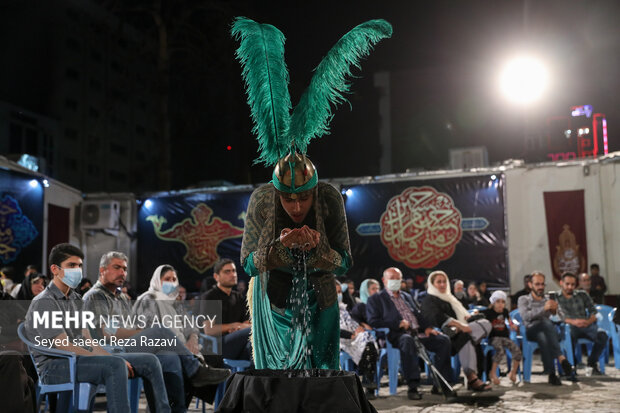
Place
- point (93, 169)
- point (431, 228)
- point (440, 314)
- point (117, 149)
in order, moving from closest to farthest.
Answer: point (440, 314) < point (431, 228) < point (93, 169) < point (117, 149)

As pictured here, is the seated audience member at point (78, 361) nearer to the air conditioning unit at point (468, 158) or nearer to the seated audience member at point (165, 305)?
the seated audience member at point (165, 305)

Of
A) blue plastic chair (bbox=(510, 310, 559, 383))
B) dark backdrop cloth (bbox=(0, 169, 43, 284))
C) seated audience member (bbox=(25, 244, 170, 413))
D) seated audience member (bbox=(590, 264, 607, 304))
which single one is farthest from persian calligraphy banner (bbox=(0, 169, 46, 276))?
seated audience member (bbox=(590, 264, 607, 304))

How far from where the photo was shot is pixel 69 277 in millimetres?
4227

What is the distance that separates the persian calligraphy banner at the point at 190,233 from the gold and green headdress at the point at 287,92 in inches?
366

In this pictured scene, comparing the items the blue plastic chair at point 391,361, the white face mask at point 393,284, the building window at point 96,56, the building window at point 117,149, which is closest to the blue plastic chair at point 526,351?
the blue plastic chair at point 391,361

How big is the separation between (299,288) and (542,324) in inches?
212

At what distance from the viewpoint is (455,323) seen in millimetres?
6832

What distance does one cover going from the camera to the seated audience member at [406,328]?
638cm

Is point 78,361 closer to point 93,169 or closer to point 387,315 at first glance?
point 387,315

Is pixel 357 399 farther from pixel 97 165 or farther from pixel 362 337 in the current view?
pixel 97 165

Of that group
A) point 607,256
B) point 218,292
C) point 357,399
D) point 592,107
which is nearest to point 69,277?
point 218,292

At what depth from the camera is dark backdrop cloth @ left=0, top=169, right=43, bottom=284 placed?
1095 centimetres

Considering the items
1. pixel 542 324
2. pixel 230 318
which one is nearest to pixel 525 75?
pixel 542 324

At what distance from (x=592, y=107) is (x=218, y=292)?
13153 millimetres
